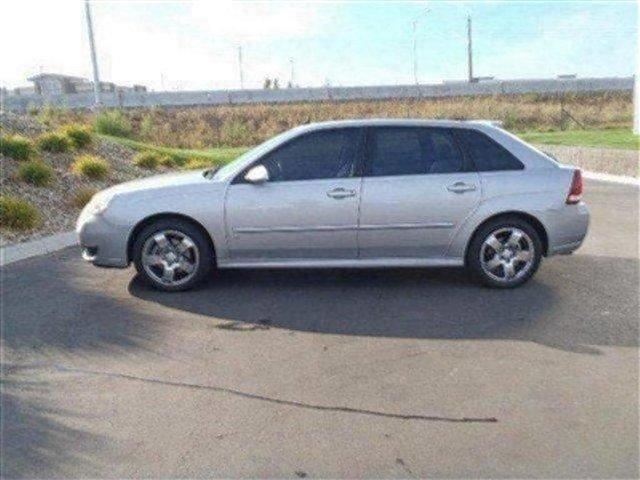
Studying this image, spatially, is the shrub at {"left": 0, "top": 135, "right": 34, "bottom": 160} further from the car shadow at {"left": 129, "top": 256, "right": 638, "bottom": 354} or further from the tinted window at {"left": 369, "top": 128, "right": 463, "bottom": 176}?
the tinted window at {"left": 369, "top": 128, "right": 463, "bottom": 176}

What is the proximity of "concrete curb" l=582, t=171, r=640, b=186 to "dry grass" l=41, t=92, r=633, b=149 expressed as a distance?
58.7 feet

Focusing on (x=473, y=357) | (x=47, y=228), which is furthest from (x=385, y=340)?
(x=47, y=228)

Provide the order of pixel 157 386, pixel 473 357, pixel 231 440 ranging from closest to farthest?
pixel 231 440 → pixel 157 386 → pixel 473 357

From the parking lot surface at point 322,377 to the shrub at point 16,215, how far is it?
90.5 inches

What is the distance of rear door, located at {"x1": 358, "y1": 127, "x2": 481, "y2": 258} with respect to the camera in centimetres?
498

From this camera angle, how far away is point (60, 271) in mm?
5875

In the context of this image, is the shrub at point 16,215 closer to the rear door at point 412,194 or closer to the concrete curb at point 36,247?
the concrete curb at point 36,247

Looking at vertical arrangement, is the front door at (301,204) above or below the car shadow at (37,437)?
above

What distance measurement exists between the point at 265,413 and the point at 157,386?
78 centimetres

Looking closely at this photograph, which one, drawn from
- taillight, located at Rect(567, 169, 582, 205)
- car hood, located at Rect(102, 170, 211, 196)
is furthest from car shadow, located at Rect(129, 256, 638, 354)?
car hood, located at Rect(102, 170, 211, 196)

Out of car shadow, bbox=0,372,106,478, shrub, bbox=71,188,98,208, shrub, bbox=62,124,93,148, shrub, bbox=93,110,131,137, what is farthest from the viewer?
shrub, bbox=93,110,131,137

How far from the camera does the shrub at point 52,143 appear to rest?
10.9 meters

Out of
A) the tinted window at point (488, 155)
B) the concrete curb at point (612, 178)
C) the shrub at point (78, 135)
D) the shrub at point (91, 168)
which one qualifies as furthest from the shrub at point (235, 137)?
the tinted window at point (488, 155)

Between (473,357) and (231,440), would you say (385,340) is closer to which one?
(473,357)
